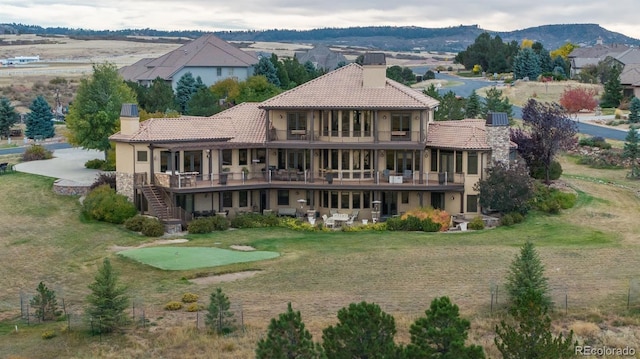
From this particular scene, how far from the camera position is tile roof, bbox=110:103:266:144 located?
168 feet

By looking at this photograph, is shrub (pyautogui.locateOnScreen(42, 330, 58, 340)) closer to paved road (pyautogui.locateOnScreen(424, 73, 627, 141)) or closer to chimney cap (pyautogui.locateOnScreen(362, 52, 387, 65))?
chimney cap (pyautogui.locateOnScreen(362, 52, 387, 65))

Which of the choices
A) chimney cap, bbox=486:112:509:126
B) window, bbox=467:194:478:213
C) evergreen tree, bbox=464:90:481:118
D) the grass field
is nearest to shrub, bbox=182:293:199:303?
the grass field

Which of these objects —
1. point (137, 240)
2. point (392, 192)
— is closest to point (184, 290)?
point (137, 240)

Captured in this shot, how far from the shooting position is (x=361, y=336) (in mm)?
24719

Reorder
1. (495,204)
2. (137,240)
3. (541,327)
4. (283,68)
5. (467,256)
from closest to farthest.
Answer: (541,327)
(467,256)
(137,240)
(495,204)
(283,68)

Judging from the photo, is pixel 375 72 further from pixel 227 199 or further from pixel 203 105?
pixel 203 105

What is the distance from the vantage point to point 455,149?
5103cm

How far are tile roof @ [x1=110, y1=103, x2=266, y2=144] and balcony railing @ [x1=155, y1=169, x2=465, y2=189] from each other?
1.95 meters

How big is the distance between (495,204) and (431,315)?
24.3 metres

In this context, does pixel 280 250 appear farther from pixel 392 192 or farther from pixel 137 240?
pixel 392 192

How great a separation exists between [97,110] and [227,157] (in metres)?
14.7

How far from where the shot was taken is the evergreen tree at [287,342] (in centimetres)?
2425

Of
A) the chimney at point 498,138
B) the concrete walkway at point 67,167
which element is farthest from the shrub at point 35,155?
the chimney at point 498,138

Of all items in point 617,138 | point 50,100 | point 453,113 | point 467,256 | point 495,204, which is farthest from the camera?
point 50,100
